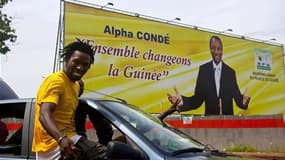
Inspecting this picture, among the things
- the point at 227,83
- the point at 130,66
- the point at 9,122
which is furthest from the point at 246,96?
the point at 9,122

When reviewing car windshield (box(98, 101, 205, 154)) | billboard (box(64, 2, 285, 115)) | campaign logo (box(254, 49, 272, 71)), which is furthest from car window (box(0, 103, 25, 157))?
campaign logo (box(254, 49, 272, 71))

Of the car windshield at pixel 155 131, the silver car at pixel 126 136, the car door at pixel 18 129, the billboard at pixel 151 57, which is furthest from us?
the billboard at pixel 151 57

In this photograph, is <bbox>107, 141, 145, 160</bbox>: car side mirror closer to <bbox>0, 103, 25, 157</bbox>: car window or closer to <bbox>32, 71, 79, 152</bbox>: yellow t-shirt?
Answer: <bbox>32, 71, 79, 152</bbox>: yellow t-shirt

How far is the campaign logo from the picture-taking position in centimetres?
2789

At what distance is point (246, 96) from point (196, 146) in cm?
2332

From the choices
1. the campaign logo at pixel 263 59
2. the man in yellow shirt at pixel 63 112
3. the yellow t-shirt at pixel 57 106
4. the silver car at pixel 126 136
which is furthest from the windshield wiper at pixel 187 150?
the campaign logo at pixel 263 59

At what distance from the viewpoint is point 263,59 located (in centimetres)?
2814

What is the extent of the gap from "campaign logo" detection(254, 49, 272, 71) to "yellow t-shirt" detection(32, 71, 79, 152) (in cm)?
2471

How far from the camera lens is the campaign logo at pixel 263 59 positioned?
2789 centimetres

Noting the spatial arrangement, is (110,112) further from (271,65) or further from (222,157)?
(271,65)

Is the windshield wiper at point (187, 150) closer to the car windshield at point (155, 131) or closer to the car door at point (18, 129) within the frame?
the car windshield at point (155, 131)

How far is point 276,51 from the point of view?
95.1 feet

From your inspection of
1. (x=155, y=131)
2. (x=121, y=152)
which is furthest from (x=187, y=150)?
(x=121, y=152)

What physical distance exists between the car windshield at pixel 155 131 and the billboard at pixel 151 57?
1486 centimetres
